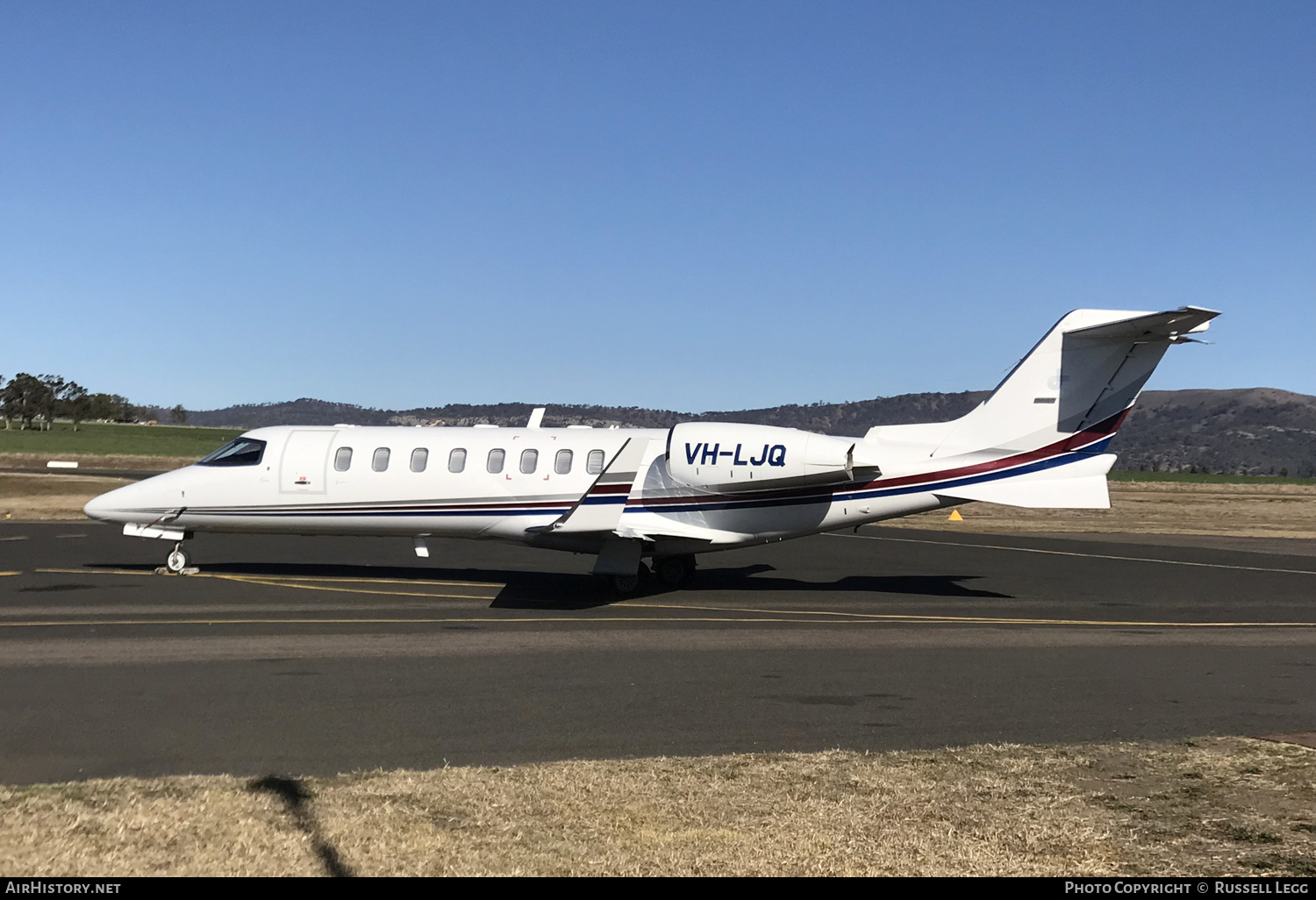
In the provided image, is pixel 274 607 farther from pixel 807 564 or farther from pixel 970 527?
pixel 970 527

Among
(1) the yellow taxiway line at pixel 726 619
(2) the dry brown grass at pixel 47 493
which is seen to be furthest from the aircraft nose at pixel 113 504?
(2) the dry brown grass at pixel 47 493

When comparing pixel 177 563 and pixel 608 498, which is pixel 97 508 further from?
pixel 608 498

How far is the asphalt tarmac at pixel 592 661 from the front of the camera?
8969mm

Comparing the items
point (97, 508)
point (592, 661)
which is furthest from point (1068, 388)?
point (97, 508)

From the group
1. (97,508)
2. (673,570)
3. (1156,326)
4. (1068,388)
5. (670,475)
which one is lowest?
(673,570)

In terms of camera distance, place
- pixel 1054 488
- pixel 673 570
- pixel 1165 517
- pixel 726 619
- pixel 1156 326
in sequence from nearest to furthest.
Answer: pixel 726 619 < pixel 1156 326 < pixel 1054 488 < pixel 673 570 < pixel 1165 517

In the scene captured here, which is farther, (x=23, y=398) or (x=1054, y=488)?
(x=23, y=398)

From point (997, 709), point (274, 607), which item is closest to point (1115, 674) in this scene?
point (997, 709)

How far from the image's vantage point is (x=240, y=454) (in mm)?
20516

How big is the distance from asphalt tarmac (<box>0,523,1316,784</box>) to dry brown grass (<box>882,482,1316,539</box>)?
367 inches

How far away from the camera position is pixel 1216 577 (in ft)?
73.5

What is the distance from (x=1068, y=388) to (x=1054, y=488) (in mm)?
1702

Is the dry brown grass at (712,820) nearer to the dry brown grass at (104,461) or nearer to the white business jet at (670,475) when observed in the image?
A: the white business jet at (670,475)

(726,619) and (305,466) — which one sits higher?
(305,466)
